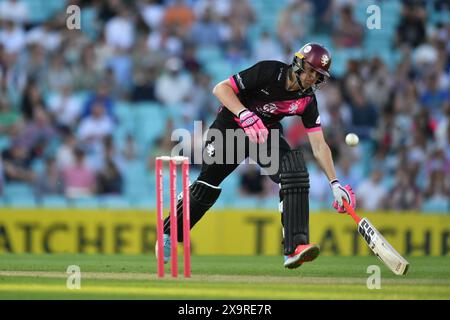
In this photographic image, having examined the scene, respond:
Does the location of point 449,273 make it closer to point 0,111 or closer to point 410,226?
point 410,226

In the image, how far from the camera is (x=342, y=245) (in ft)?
43.7

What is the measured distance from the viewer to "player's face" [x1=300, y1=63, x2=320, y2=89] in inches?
338

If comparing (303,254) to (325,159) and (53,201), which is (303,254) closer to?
(325,159)

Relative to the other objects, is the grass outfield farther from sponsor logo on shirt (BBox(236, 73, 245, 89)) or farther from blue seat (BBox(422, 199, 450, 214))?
blue seat (BBox(422, 199, 450, 214))

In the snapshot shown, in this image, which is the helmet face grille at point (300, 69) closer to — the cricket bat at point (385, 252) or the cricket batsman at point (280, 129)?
the cricket batsman at point (280, 129)

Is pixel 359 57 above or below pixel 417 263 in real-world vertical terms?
above

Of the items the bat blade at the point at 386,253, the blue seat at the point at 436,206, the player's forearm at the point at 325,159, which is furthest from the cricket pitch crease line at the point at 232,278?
the blue seat at the point at 436,206

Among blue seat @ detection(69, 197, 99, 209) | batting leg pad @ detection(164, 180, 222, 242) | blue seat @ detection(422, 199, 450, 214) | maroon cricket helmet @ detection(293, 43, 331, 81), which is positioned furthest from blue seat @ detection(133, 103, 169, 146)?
maroon cricket helmet @ detection(293, 43, 331, 81)

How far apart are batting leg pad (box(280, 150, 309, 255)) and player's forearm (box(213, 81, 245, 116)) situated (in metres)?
0.62

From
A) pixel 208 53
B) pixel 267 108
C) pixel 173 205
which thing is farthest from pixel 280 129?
pixel 208 53

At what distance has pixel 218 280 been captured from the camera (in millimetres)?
8273

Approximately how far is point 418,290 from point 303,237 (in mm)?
1027

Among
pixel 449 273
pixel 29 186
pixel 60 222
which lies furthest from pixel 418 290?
pixel 29 186
